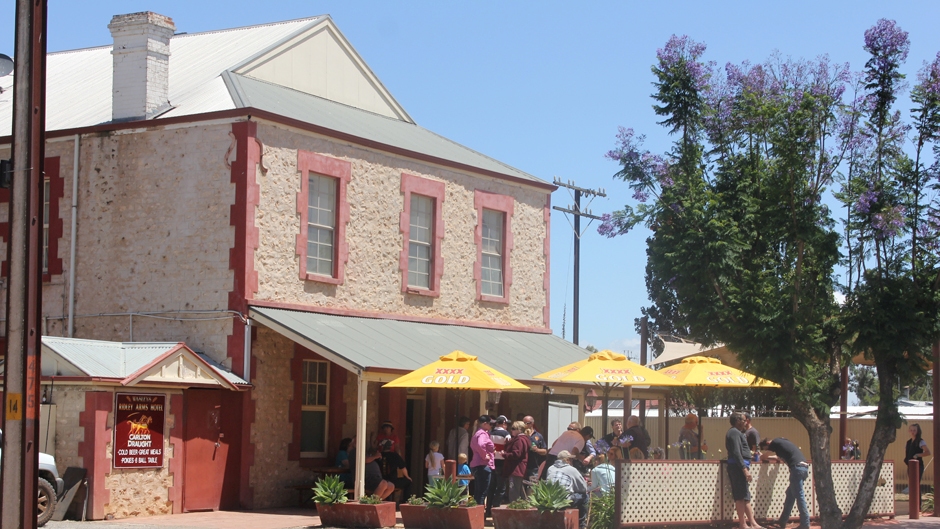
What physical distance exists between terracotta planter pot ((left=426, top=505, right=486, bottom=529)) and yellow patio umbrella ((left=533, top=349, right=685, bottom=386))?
2.63 m

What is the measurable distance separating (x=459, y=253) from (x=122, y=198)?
245 inches

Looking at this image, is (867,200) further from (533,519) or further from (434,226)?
(434,226)

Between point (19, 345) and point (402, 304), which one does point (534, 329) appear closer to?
point (402, 304)

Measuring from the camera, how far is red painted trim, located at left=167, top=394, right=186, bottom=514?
1739 centimetres

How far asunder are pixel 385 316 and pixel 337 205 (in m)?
2.15

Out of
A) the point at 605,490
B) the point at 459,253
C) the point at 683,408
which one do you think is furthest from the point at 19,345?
the point at 683,408

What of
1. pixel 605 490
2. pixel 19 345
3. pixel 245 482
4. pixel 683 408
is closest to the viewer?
pixel 19 345

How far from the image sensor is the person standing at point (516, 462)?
1662 centimetres

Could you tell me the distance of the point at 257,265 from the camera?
1881 cm

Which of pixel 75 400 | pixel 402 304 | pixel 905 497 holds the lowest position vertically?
pixel 905 497

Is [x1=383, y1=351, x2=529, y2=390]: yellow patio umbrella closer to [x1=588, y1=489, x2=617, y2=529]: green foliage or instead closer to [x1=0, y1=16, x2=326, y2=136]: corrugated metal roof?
[x1=588, y1=489, x2=617, y2=529]: green foliage

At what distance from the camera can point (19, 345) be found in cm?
964

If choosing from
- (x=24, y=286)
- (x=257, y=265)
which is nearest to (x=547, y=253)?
(x=257, y=265)

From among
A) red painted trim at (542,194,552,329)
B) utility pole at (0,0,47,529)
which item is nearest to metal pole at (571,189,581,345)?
red painted trim at (542,194,552,329)
